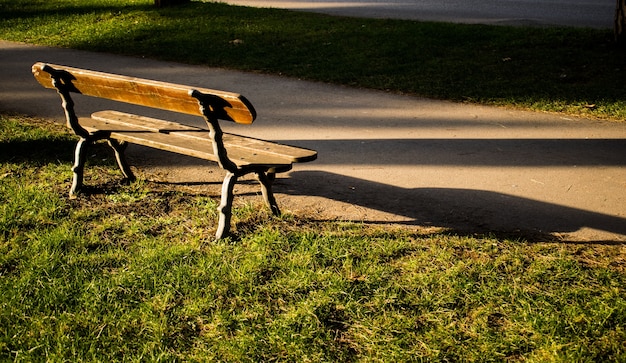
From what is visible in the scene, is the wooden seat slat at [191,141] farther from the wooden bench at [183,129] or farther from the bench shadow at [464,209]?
the bench shadow at [464,209]

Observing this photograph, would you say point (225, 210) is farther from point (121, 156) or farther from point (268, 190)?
point (121, 156)

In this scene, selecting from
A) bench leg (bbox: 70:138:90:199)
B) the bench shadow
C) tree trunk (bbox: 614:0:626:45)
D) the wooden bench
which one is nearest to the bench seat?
the wooden bench

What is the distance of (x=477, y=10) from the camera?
13195mm

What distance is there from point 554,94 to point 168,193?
16.0 feet

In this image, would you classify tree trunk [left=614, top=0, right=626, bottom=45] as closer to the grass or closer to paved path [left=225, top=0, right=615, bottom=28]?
paved path [left=225, top=0, right=615, bottom=28]

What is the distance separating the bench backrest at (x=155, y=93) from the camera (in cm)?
402

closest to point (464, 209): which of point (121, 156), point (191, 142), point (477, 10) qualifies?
point (191, 142)

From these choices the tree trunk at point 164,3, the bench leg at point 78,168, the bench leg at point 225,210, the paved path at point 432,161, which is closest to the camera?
the bench leg at point 225,210

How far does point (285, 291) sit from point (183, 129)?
6.44ft

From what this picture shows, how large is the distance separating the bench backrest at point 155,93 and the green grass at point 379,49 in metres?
4.51

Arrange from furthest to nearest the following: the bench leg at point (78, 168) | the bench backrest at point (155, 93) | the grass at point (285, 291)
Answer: the bench leg at point (78, 168), the bench backrest at point (155, 93), the grass at point (285, 291)

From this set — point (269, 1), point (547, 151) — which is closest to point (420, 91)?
point (547, 151)

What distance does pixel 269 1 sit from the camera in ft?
50.2

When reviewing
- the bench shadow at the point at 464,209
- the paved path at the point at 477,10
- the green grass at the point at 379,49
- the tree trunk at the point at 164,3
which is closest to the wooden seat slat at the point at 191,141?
the bench shadow at the point at 464,209
